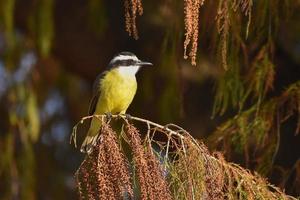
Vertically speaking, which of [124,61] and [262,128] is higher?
[124,61]

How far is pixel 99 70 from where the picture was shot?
15.9 feet

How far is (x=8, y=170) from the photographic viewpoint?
4.19 m

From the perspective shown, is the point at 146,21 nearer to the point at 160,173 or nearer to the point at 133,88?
the point at 133,88

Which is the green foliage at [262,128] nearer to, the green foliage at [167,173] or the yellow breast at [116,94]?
the green foliage at [167,173]

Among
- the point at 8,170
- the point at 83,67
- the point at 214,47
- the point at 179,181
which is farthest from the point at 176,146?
the point at 83,67

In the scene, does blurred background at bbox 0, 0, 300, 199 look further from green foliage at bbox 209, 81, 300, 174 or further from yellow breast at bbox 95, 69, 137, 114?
yellow breast at bbox 95, 69, 137, 114

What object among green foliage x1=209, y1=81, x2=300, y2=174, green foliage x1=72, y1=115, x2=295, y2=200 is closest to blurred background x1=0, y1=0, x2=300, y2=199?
green foliage x1=209, y1=81, x2=300, y2=174

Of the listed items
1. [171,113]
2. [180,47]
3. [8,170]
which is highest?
[180,47]

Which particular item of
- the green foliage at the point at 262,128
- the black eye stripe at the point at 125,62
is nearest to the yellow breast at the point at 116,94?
the black eye stripe at the point at 125,62

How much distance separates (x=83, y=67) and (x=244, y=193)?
112 inches

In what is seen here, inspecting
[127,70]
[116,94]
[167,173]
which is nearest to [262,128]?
[167,173]

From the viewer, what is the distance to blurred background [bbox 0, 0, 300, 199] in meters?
3.02

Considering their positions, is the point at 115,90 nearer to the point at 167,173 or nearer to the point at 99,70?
the point at 99,70

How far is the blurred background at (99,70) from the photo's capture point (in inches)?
119
